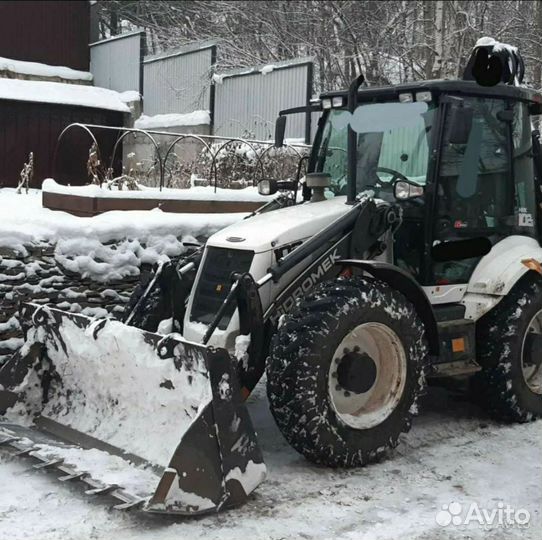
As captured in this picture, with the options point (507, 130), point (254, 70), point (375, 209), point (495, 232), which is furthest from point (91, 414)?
point (254, 70)

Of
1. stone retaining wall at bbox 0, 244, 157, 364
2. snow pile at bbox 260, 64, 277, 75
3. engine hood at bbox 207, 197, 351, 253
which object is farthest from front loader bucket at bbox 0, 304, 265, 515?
snow pile at bbox 260, 64, 277, 75

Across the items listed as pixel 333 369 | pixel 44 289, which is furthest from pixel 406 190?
pixel 44 289

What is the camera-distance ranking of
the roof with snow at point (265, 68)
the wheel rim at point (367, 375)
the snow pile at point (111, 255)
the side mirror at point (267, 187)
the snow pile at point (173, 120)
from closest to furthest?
the wheel rim at point (367, 375), the side mirror at point (267, 187), the snow pile at point (111, 255), the roof with snow at point (265, 68), the snow pile at point (173, 120)

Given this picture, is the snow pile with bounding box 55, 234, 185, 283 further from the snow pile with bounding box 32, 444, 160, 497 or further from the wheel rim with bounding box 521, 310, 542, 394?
the wheel rim with bounding box 521, 310, 542, 394

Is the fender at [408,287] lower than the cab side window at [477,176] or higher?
lower

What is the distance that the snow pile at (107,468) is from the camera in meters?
4.04

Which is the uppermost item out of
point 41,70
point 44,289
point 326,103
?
point 41,70

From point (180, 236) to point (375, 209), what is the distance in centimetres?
309

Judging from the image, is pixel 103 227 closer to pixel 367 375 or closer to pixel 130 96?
pixel 367 375

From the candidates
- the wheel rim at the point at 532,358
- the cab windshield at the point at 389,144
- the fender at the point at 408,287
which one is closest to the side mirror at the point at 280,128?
the cab windshield at the point at 389,144

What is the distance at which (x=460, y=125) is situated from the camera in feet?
15.8

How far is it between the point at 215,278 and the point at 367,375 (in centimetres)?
117

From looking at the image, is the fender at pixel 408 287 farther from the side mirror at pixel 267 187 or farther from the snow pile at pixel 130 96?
the snow pile at pixel 130 96

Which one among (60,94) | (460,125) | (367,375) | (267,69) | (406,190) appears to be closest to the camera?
(367,375)
